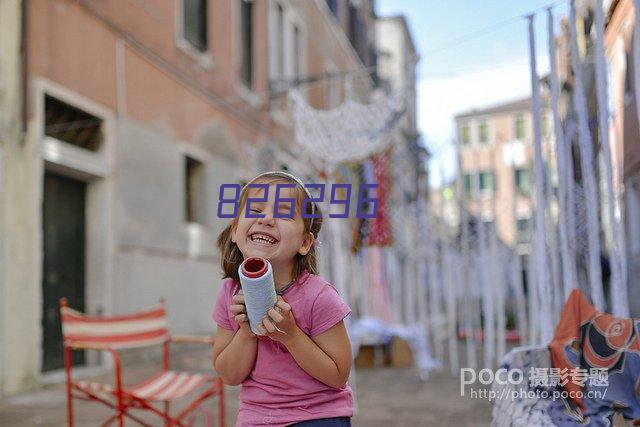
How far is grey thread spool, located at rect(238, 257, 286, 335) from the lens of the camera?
5.00 ft

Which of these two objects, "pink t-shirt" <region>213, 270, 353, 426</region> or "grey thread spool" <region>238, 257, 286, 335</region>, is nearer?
"grey thread spool" <region>238, 257, 286, 335</region>

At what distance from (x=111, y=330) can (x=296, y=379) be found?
91.6 inches

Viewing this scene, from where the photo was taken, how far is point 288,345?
170 cm

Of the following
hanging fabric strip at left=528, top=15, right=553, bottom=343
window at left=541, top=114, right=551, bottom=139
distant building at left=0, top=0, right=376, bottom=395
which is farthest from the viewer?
distant building at left=0, top=0, right=376, bottom=395

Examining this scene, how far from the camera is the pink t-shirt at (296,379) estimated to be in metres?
1.77

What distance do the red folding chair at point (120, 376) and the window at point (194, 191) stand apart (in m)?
7.20

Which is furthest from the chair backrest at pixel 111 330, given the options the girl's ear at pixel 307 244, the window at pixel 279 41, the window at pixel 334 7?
the window at pixel 334 7

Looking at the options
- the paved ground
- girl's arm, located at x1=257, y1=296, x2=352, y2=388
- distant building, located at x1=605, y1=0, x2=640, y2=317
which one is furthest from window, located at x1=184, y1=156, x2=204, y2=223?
girl's arm, located at x1=257, y1=296, x2=352, y2=388

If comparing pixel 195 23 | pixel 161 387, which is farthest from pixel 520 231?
pixel 161 387

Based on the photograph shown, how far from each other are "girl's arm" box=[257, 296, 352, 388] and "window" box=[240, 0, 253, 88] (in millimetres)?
11577

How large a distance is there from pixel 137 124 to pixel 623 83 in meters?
5.90

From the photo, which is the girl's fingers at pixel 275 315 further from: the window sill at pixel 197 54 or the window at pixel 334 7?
the window at pixel 334 7

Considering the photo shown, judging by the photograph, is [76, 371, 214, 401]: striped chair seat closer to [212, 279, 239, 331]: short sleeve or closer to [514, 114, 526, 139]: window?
[212, 279, 239, 331]: short sleeve

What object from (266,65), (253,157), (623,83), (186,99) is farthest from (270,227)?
(266,65)
